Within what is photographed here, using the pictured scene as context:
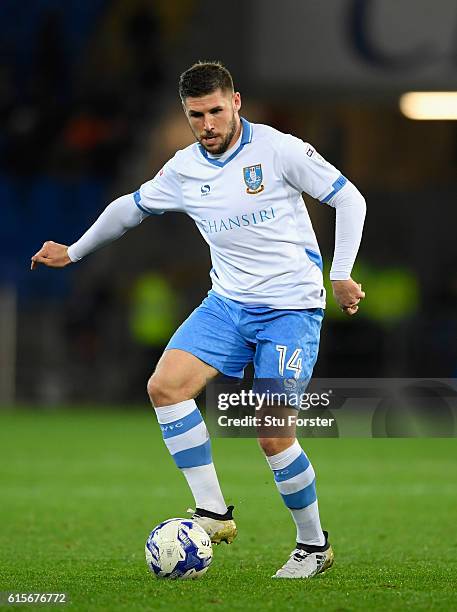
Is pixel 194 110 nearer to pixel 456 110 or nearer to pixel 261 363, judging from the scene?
pixel 261 363

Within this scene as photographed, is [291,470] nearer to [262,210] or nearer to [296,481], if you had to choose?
[296,481]

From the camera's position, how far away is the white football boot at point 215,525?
18.4 ft

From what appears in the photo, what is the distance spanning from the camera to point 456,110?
1973 cm

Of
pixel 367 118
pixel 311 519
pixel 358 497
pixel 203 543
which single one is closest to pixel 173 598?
pixel 203 543

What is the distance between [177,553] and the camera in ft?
17.5

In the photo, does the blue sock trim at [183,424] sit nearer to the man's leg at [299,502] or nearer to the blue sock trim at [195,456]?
the blue sock trim at [195,456]

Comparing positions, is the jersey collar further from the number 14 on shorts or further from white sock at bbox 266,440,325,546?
white sock at bbox 266,440,325,546

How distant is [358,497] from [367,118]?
1457 cm

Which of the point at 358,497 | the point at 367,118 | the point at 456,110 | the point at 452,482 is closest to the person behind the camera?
the point at 358,497

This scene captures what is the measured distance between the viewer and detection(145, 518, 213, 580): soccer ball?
534 cm

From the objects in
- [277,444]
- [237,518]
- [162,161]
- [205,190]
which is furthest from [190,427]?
[162,161]

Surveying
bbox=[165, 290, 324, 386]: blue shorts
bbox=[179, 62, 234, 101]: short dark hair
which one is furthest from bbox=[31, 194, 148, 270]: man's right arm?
bbox=[179, 62, 234, 101]: short dark hair

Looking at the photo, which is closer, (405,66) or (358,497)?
(358,497)

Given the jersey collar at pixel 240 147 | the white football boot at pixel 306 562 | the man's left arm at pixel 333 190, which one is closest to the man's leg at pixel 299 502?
the white football boot at pixel 306 562
